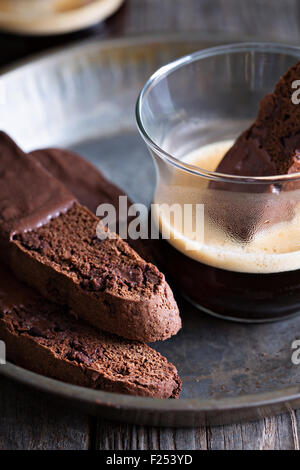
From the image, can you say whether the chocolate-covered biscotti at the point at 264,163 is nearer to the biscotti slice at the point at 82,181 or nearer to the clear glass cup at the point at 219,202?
the clear glass cup at the point at 219,202

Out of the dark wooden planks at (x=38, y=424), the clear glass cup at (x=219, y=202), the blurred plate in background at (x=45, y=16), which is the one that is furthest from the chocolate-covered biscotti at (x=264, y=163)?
the blurred plate in background at (x=45, y=16)

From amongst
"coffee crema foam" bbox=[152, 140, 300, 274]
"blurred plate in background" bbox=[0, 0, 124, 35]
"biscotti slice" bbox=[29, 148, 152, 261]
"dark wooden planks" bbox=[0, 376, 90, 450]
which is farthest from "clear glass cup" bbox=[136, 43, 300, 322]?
"blurred plate in background" bbox=[0, 0, 124, 35]

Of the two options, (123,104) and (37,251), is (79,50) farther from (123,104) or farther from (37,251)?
(37,251)

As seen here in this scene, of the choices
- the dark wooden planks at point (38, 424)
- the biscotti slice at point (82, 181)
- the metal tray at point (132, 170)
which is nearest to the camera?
the metal tray at point (132, 170)

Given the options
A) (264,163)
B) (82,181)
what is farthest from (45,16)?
(264,163)

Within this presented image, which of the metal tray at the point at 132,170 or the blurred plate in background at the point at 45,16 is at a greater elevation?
the blurred plate in background at the point at 45,16

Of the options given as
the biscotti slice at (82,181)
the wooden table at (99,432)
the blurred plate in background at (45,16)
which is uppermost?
the blurred plate in background at (45,16)

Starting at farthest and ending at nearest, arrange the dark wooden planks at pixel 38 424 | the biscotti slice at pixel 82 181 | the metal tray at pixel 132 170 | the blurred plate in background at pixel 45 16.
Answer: the blurred plate in background at pixel 45 16 < the biscotti slice at pixel 82 181 < the dark wooden planks at pixel 38 424 < the metal tray at pixel 132 170
